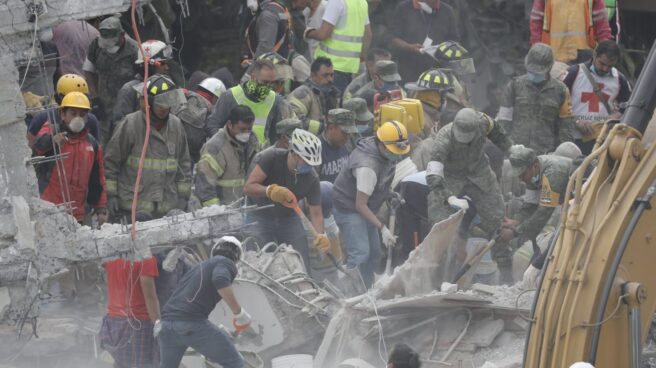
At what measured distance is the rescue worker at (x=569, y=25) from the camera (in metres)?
16.0

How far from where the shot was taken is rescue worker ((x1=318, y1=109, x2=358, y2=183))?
13.6 m

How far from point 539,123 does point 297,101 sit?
2.62 meters

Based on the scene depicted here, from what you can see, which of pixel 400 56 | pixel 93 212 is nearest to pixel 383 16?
pixel 400 56

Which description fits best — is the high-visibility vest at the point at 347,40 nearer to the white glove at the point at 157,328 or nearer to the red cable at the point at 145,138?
the red cable at the point at 145,138

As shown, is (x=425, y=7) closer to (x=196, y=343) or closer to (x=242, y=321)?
(x=242, y=321)

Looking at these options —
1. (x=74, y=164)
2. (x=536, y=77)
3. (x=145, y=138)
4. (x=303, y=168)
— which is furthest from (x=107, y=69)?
(x=536, y=77)

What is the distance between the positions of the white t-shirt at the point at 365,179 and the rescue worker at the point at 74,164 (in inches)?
96.6

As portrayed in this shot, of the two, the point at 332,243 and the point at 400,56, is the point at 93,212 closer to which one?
the point at 332,243

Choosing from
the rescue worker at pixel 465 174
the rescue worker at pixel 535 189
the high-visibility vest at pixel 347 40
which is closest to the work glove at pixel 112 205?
the rescue worker at pixel 465 174

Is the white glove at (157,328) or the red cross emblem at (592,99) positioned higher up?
the red cross emblem at (592,99)

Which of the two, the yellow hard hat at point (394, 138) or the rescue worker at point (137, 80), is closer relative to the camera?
the yellow hard hat at point (394, 138)

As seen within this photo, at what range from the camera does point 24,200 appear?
9.98 m

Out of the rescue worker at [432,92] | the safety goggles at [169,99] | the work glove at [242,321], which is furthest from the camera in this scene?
the rescue worker at [432,92]

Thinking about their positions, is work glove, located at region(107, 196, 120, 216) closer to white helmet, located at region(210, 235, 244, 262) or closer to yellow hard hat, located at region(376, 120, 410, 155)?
white helmet, located at region(210, 235, 244, 262)
